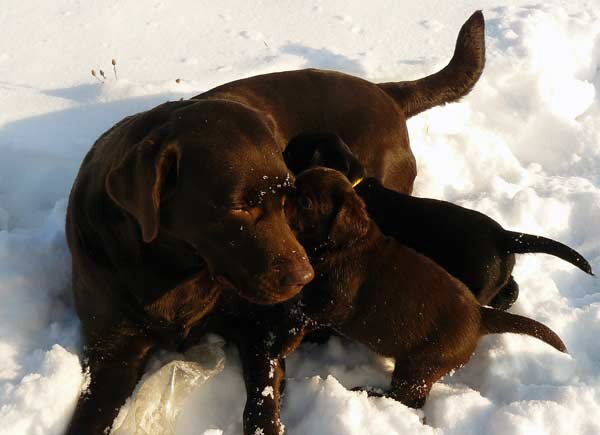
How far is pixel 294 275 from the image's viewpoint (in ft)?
7.27

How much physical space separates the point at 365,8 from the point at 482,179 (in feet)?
7.27

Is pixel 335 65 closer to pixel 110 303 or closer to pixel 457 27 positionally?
pixel 457 27

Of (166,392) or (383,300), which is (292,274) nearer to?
(383,300)

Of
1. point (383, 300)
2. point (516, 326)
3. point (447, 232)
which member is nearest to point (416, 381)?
point (383, 300)

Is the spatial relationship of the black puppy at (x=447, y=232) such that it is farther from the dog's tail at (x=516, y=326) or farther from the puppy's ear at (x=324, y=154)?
the dog's tail at (x=516, y=326)

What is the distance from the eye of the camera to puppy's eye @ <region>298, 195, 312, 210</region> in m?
2.65

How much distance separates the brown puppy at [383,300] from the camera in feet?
8.61

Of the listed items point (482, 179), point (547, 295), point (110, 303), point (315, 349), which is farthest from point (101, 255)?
point (482, 179)

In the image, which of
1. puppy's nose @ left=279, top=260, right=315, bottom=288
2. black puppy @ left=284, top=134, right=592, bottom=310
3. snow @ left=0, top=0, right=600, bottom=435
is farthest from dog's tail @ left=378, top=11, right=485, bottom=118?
puppy's nose @ left=279, top=260, right=315, bottom=288

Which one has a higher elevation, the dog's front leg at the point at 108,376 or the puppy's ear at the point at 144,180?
the puppy's ear at the point at 144,180

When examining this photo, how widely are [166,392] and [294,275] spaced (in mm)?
877

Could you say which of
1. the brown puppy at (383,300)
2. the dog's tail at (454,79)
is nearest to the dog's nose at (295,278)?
the brown puppy at (383,300)

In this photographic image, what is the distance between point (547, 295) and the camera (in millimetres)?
3180

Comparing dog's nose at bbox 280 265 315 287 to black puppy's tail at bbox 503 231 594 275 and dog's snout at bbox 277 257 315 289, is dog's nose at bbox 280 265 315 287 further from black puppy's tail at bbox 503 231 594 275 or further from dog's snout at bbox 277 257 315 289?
black puppy's tail at bbox 503 231 594 275
